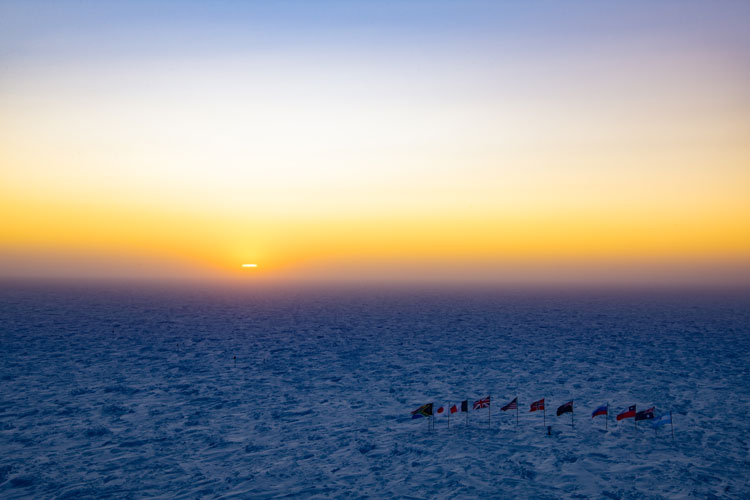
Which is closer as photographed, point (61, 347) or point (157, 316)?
point (61, 347)

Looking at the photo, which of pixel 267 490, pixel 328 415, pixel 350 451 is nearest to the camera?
pixel 267 490

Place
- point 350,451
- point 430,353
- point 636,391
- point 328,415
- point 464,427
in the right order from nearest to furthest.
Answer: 1. point 350,451
2. point 464,427
3. point 328,415
4. point 636,391
5. point 430,353

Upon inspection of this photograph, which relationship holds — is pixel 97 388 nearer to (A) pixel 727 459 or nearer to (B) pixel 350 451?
(B) pixel 350 451

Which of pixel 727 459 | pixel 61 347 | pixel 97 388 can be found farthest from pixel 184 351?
pixel 727 459

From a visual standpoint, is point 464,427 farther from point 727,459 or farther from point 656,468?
point 727,459

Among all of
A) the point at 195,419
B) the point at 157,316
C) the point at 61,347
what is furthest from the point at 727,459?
the point at 157,316

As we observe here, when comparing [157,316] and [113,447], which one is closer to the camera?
[113,447]
